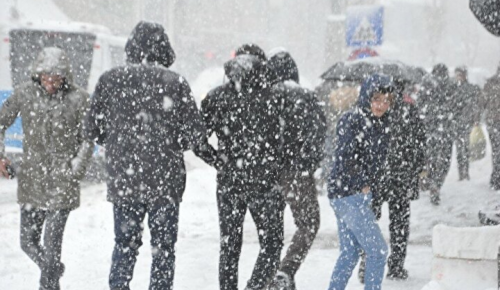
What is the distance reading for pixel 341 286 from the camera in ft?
17.1

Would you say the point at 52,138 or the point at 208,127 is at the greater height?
the point at 208,127

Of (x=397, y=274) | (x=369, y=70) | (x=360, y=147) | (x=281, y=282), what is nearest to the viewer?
(x=360, y=147)

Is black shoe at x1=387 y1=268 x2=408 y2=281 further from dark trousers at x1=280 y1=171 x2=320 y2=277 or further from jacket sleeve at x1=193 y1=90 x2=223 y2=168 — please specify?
jacket sleeve at x1=193 y1=90 x2=223 y2=168

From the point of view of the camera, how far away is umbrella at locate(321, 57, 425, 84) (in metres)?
11.0

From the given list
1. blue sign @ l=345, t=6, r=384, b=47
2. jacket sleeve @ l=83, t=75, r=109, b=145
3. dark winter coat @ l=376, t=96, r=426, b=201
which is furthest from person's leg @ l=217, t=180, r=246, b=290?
blue sign @ l=345, t=6, r=384, b=47

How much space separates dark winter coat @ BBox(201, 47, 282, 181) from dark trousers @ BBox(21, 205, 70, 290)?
121cm

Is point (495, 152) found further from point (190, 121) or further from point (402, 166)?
point (190, 121)

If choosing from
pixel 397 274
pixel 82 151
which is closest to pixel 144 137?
pixel 82 151

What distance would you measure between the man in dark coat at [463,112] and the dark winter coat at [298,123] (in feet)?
20.7

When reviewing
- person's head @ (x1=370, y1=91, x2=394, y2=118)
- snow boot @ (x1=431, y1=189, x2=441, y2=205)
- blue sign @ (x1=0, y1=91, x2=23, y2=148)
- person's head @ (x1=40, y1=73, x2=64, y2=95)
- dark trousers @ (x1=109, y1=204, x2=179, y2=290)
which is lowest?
snow boot @ (x1=431, y1=189, x2=441, y2=205)

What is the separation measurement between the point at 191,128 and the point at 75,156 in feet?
3.47

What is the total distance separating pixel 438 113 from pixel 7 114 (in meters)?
7.46

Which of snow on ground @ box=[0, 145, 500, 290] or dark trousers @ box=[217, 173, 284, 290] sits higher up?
dark trousers @ box=[217, 173, 284, 290]

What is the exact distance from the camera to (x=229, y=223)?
17.0ft
